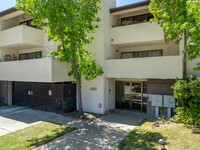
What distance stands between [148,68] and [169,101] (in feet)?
8.79

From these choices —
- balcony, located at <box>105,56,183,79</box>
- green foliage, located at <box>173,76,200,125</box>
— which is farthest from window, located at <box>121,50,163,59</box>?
green foliage, located at <box>173,76,200,125</box>

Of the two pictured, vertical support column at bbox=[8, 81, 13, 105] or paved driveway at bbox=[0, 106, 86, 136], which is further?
vertical support column at bbox=[8, 81, 13, 105]

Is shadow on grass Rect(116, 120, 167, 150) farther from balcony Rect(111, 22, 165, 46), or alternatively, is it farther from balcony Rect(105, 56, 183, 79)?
balcony Rect(111, 22, 165, 46)

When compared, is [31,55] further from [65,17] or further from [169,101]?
[169,101]

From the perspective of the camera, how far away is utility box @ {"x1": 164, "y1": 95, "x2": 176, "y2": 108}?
32.3ft

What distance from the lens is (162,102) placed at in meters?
10.2

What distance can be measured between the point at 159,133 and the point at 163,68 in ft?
13.6

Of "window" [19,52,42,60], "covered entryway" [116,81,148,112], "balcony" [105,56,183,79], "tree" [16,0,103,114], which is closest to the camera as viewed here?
"tree" [16,0,103,114]

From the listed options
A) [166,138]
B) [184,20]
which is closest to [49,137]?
[166,138]

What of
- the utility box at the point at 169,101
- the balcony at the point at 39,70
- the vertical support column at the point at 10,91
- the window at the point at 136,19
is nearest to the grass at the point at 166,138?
the utility box at the point at 169,101

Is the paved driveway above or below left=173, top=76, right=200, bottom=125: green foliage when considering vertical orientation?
below

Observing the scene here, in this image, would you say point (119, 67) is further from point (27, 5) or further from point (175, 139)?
point (27, 5)

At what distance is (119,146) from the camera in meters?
6.27

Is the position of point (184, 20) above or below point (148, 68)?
above
